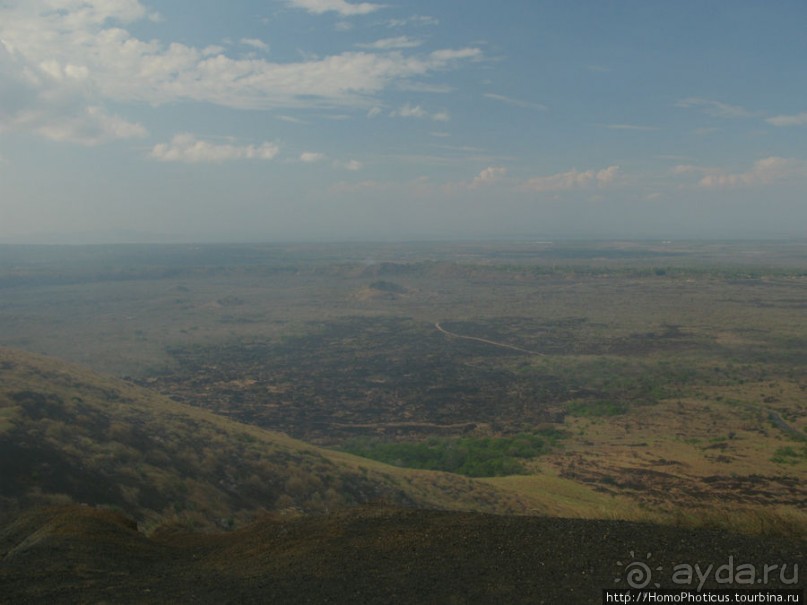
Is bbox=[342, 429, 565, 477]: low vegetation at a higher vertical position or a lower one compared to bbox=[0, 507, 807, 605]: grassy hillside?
lower

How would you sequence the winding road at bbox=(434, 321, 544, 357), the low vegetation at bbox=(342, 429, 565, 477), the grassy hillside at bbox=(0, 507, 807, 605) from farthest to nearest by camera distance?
the winding road at bbox=(434, 321, 544, 357)
the low vegetation at bbox=(342, 429, 565, 477)
the grassy hillside at bbox=(0, 507, 807, 605)

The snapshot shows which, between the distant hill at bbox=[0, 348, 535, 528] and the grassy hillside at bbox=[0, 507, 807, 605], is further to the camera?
the distant hill at bbox=[0, 348, 535, 528]

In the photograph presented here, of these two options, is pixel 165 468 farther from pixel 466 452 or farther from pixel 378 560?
pixel 466 452

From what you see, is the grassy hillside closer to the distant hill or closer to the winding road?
the distant hill

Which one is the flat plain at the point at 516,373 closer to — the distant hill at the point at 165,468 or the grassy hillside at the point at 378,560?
the grassy hillside at the point at 378,560

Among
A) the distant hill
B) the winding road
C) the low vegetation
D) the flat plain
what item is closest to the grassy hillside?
the flat plain

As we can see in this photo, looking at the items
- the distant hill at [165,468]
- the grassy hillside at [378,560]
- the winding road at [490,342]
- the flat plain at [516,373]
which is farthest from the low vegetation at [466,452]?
the winding road at [490,342]

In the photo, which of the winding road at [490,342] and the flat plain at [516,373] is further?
the winding road at [490,342]

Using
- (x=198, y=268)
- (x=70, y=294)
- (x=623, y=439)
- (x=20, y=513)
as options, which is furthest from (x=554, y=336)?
(x=198, y=268)
